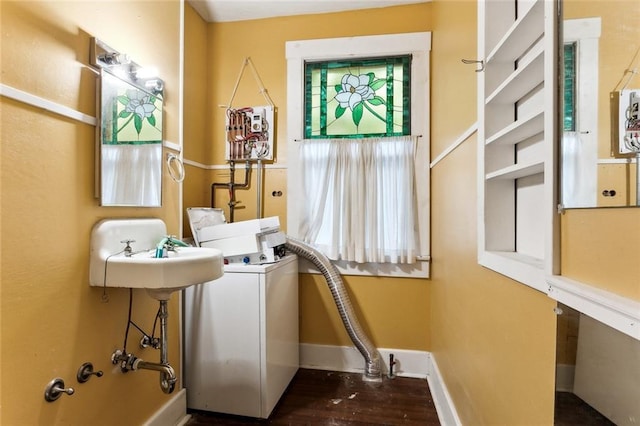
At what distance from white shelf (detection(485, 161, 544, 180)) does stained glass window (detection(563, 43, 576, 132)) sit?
143 mm

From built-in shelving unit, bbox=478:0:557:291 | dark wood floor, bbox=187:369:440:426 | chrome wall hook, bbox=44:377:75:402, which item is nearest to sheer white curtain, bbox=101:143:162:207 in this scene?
chrome wall hook, bbox=44:377:75:402

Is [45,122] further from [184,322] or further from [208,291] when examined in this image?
[184,322]

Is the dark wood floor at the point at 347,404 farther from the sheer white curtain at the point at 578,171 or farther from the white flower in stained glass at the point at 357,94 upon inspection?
the white flower in stained glass at the point at 357,94

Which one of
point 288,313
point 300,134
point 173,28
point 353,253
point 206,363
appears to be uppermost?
point 173,28

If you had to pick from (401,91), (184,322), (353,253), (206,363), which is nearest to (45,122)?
(184,322)

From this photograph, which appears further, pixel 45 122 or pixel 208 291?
pixel 208 291

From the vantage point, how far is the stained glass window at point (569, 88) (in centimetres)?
69

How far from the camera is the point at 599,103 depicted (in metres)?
0.61

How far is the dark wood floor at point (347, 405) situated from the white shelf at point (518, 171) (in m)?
1.52

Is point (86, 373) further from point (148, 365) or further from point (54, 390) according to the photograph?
point (148, 365)

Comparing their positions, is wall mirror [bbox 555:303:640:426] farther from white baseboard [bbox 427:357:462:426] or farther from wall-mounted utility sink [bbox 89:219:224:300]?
wall-mounted utility sink [bbox 89:219:224:300]

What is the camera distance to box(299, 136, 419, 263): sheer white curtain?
2.32 m

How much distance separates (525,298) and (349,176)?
1.62m

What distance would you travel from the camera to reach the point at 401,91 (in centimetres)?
242
